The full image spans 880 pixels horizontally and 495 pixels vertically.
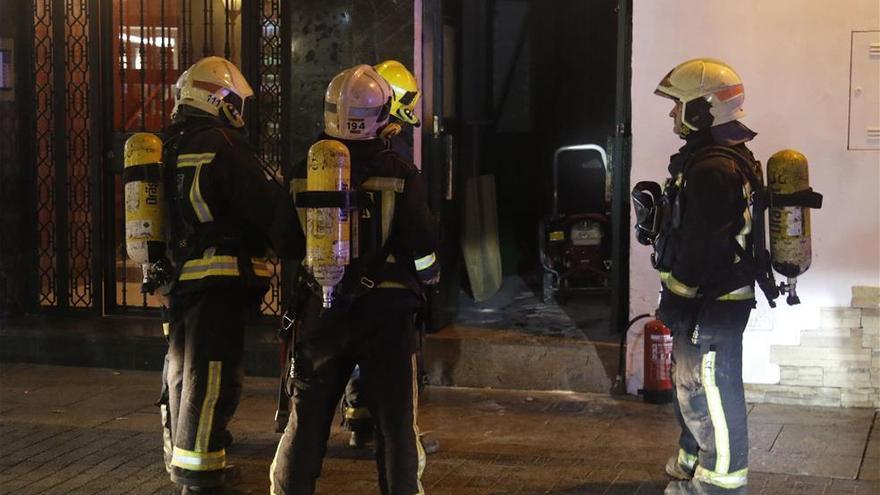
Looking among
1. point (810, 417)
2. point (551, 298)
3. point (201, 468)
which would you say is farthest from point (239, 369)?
point (551, 298)

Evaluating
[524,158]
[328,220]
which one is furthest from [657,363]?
[524,158]

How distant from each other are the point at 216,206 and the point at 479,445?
222 cm

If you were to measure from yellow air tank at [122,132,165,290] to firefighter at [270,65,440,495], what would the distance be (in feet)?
3.37

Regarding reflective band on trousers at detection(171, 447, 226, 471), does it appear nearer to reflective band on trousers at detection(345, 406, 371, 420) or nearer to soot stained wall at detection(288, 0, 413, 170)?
reflective band on trousers at detection(345, 406, 371, 420)

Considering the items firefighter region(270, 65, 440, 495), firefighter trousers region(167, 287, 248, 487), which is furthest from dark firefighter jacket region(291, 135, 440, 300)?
firefighter trousers region(167, 287, 248, 487)

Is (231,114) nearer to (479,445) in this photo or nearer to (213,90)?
(213,90)

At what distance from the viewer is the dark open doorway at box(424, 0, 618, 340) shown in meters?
9.09

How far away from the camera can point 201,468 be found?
5.81m

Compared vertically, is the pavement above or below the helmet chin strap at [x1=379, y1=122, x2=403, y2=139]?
below

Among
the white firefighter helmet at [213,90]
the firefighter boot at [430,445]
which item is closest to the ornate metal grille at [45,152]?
the white firefighter helmet at [213,90]

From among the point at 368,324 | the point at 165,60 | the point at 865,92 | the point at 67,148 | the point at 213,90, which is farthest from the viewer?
the point at 67,148

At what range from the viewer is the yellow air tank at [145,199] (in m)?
5.79

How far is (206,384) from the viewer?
5.80 meters

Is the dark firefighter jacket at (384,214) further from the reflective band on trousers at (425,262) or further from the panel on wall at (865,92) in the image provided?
the panel on wall at (865,92)
